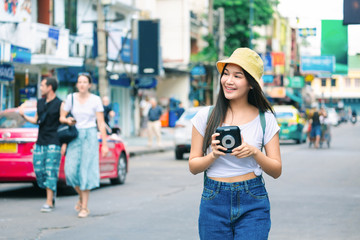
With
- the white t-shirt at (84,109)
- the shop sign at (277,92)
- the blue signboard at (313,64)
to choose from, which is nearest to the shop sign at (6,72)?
the white t-shirt at (84,109)

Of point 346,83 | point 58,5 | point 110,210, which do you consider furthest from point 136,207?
point 346,83

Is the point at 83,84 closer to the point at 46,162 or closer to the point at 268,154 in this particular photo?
the point at 46,162

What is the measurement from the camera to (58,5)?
27.8 m

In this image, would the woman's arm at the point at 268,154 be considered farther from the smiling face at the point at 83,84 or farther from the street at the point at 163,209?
the smiling face at the point at 83,84

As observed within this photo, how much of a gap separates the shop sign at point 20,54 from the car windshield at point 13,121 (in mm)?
9610

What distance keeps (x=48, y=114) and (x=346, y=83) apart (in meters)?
114

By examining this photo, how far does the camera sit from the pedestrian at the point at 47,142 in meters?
9.74

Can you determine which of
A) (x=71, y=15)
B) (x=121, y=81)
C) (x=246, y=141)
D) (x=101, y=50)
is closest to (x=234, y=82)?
(x=246, y=141)

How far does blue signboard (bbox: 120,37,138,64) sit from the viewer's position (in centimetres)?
3142

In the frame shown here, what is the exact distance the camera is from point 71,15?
95.2 feet

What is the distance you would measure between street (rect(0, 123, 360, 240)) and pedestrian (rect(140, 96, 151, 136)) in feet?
54.7

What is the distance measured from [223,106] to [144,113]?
2859cm

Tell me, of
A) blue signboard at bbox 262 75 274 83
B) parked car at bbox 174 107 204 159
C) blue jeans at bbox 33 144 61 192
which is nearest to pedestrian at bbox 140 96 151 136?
parked car at bbox 174 107 204 159

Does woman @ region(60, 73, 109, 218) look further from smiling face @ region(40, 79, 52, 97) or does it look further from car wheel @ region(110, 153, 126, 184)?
car wheel @ region(110, 153, 126, 184)
